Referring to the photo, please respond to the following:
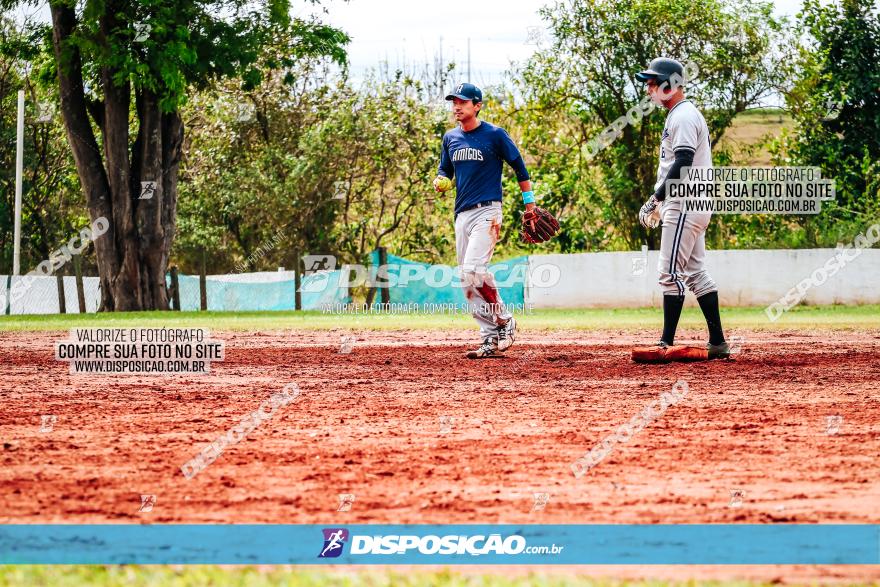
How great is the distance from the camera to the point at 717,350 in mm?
10812

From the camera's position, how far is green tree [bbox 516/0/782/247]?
3281 centimetres

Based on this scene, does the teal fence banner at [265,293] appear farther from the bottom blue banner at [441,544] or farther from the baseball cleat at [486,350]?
the bottom blue banner at [441,544]

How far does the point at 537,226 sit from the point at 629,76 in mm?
22670

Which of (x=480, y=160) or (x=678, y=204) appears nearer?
(x=678, y=204)

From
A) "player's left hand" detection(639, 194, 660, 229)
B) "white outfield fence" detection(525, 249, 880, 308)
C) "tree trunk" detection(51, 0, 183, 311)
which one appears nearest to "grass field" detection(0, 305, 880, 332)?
"white outfield fence" detection(525, 249, 880, 308)

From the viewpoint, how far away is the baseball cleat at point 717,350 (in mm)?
10797

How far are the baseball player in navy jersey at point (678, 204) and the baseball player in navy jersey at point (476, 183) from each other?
1.62m

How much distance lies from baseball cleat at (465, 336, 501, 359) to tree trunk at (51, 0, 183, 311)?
18.0m

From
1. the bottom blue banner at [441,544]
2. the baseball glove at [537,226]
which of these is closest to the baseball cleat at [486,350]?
the baseball glove at [537,226]

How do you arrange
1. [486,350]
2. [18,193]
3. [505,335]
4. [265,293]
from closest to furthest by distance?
[486,350]
[505,335]
[265,293]
[18,193]

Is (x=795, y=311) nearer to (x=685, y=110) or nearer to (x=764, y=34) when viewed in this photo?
(x=764, y=34)

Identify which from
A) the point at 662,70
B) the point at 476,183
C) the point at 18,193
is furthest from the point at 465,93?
the point at 18,193

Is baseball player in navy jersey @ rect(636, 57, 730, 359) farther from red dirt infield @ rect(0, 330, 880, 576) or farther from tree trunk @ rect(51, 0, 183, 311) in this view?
tree trunk @ rect(51, 0, 183, 311)

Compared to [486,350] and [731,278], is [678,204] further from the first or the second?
[731,278]
